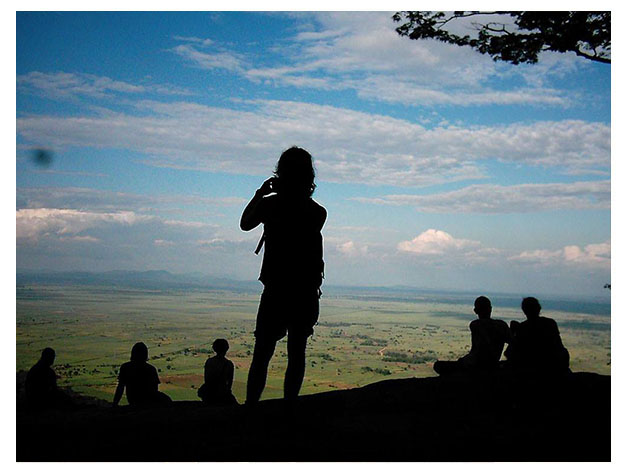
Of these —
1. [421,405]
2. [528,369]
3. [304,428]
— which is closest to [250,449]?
[304,428]

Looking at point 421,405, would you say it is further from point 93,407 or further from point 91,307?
point 91,307

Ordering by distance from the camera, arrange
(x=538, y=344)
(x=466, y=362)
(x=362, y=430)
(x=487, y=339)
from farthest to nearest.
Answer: (x=466, y=362) → (x=487, y=339) → (x=538, y=344) → (x=362, y=430)

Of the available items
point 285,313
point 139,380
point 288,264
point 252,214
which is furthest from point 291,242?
point 139,380

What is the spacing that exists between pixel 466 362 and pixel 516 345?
1.74 feet

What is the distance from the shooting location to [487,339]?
5.09 meters

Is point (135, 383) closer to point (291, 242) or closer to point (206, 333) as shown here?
point (291, 242)

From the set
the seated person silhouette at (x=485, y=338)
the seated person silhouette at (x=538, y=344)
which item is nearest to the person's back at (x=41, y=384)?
the seated person silhouette at (x=485, y=338)

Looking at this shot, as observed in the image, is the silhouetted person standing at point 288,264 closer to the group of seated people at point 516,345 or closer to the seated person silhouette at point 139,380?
the seated person silhouette at point 139,380

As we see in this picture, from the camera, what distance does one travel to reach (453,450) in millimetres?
2852

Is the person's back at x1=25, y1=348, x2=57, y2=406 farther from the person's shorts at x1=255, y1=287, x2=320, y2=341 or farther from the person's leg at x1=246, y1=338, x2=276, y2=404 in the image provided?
the person's shorts at x1=255, y1=287, x2=320, y2=341

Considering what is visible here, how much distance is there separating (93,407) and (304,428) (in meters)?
2.59

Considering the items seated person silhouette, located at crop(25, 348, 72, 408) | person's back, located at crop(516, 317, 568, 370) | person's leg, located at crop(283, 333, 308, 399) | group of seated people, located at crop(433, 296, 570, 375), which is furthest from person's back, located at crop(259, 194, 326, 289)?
seated person silhouette, located at crop(25, 348, 72, 408)

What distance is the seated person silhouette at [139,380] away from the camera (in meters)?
4.77

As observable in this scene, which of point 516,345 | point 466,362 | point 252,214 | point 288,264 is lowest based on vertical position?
point 466,362
